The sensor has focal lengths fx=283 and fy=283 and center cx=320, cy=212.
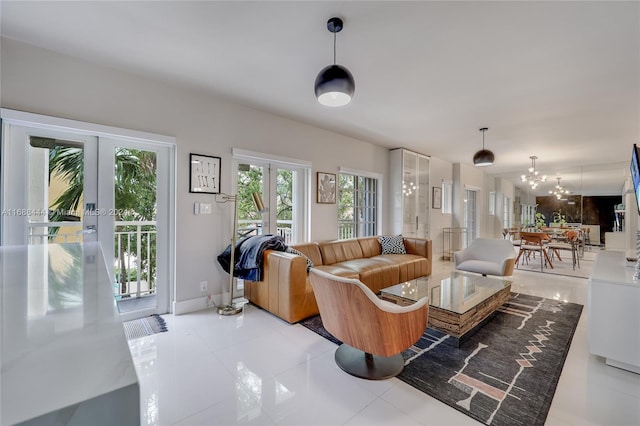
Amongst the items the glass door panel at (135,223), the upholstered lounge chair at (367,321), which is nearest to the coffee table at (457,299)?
the upholstered lounge chair at (367,321)

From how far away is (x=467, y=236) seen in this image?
793cm

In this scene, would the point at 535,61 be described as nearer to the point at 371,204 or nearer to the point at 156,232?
the point at 371,204

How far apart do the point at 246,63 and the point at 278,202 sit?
2.03 metres

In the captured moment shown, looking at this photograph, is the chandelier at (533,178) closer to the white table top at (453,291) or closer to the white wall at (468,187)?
the white wall at (468,187)

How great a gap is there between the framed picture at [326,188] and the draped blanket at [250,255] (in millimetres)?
1342

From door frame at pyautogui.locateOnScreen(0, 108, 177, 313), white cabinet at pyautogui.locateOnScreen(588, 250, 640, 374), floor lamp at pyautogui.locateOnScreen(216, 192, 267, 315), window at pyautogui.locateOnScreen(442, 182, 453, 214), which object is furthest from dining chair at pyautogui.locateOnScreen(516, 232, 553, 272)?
door frame at pyautogui.locateOnScreen(0, 108, 177, 313)

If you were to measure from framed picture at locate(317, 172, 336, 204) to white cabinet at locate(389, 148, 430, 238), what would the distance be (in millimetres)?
1692

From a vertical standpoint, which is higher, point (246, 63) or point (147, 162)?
point (246, 63)

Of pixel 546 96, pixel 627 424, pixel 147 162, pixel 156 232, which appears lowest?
pixel 627 424

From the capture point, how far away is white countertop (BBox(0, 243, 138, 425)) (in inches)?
11.2

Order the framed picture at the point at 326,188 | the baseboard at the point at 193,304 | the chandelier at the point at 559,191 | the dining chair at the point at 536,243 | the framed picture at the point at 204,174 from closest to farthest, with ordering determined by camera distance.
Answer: the baseboard at the point at 193,304 < the framed picture at the point at 204,174 < the framed picture at the point at 326,188 < the dining chair at the point at 536,243 < the chandelier at the point at 559,191

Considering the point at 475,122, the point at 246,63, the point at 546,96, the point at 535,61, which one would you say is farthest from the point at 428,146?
the point at 246,63

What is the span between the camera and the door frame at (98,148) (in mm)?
2355

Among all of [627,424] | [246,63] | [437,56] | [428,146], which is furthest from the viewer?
[428,146]
